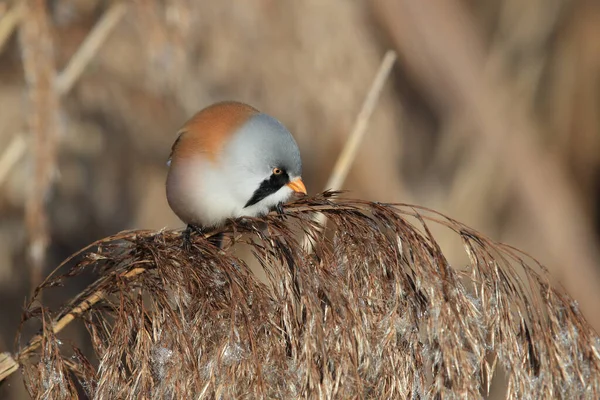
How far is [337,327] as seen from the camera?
4.54 feet

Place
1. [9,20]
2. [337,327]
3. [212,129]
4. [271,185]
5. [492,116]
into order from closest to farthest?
1. [337,327]
2. [271,185]
3. [212,129]
4. [9,20]
5. [492,116]

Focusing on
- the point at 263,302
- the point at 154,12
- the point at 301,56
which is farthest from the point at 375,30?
the point at 263,302

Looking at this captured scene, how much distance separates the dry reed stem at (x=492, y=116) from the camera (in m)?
2.78

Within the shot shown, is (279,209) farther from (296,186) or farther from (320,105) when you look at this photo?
(320,105)

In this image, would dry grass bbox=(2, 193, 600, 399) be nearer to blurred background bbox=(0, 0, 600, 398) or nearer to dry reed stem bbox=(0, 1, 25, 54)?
blurred background bbox=(0, 0, 600, 398)

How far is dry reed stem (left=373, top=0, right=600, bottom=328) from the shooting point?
2.78 m

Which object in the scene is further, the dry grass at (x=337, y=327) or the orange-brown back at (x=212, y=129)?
the orange-brown back at (x=212, y=129)

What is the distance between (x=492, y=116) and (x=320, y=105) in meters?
0.75

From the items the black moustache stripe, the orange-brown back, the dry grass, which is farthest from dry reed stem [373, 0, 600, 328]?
the dry grass

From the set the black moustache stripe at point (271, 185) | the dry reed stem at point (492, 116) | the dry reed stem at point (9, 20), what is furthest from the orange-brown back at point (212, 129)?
the dry reed stem at point (492, 116)

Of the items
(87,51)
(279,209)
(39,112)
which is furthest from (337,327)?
(87,51)

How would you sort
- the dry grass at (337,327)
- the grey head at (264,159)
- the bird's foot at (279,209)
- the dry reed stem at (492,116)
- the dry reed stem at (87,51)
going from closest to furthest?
the dry grass at (337,327), the bird's foot at (279,209), the grey head at (264,159), the dry reed stem at (87,51), the dry reed stem at (492,116)

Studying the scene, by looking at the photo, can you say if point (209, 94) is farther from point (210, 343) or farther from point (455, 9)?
point (210, 343)

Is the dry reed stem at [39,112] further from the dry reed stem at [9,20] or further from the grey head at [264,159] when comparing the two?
the grey head at [264,159]
